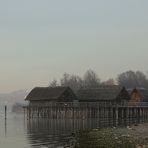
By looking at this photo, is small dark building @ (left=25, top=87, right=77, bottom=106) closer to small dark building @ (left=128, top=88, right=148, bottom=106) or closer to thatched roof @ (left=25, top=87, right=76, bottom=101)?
thatched roof @ (left=25, top=87, right=76, bottom=101)

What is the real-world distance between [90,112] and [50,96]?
8476 mm

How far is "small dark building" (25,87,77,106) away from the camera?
297 ft

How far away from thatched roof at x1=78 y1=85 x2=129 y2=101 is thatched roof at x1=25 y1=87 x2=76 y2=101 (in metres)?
2.45

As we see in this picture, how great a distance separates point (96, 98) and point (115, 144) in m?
59.0

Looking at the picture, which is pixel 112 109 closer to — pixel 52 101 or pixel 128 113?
pixel 128 113

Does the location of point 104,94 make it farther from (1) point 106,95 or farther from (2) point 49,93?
(2) point 49,93

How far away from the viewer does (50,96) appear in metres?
91.4

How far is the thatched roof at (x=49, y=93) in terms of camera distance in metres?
91.0

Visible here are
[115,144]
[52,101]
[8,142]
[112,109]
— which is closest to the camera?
[115,144]

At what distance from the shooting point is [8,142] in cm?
4716

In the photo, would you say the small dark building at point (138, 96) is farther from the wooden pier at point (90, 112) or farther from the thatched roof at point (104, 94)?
the wooden pier at point (90, 112)

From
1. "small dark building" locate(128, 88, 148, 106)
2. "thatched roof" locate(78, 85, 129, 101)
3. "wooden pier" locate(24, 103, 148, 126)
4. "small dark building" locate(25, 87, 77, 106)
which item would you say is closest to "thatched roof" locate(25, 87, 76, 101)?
"small dark building" locate(25, 87, 77, 106)

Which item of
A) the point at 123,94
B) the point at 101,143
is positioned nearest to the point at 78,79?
the point at 123,94

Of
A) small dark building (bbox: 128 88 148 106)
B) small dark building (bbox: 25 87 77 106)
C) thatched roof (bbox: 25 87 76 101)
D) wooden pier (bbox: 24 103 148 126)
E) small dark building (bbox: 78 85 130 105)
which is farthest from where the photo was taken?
small dark building (bbox: 128 88 148 106)
